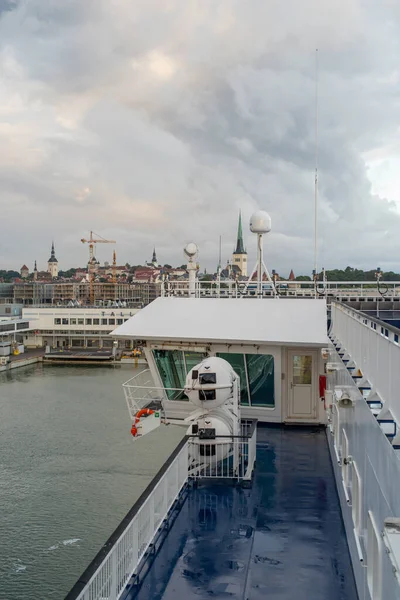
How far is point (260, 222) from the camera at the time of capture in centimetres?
1328

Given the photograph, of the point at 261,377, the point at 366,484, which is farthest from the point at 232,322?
the point at 366,484

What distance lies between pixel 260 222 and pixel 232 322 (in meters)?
3.89

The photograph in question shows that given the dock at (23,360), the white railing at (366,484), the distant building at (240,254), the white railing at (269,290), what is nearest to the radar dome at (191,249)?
the white railing at (269,290)

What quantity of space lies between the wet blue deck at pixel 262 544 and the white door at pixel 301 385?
190 centimetres

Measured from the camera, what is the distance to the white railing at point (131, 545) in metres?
4.12

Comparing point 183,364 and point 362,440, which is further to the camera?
point 183,364

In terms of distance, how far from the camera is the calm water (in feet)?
55.3

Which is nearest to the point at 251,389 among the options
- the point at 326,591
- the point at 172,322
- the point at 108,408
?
the point at 172,322

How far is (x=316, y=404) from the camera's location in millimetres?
10250

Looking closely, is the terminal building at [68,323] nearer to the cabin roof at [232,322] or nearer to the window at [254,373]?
the cabin roof at [232,322]

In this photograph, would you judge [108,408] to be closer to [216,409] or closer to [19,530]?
[19,530]

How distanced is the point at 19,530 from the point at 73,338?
5952 cm

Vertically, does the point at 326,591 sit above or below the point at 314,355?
below

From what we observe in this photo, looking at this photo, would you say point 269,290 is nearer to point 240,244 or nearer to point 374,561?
point 374,561
